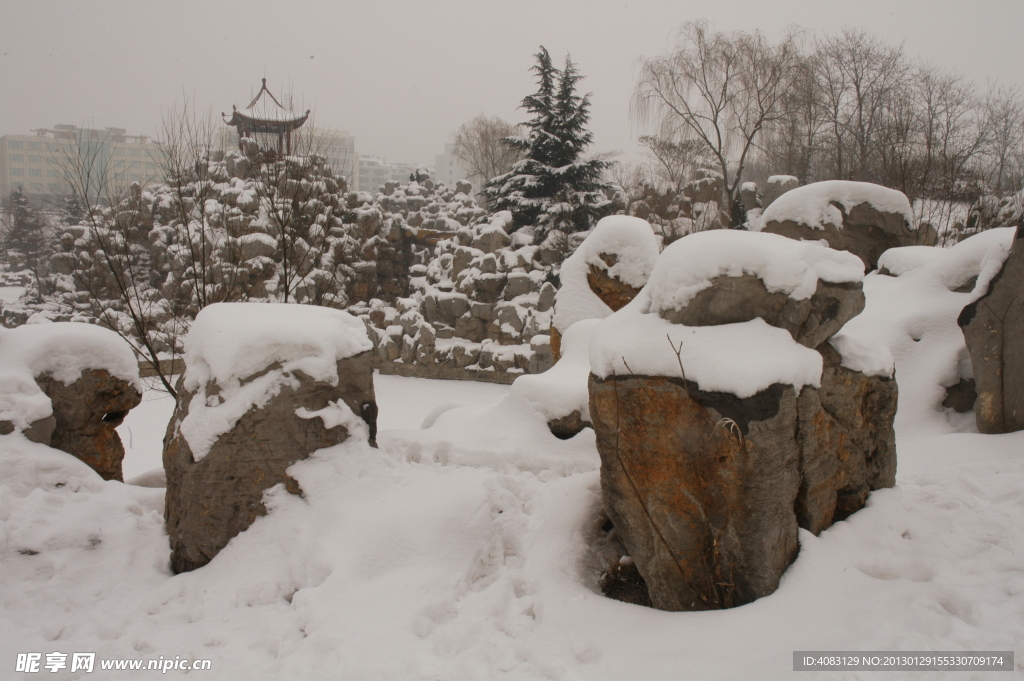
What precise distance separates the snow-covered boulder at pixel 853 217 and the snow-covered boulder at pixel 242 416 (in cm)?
722

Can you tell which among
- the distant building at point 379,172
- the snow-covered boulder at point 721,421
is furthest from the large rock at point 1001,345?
the distant building at point 379,172

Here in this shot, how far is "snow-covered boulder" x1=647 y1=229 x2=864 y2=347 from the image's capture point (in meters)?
2.66

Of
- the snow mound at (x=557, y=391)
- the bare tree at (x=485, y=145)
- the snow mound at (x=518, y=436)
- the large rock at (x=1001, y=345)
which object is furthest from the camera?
the bare tree at (x=485, y=145)

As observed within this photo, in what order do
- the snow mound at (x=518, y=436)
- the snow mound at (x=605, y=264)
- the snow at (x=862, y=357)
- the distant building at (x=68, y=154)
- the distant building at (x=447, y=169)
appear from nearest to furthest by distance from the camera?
the snow at (x=862, y=357) → the snow mound at (x=518, y=436) → the distant building at (x=68, y=154) → the snow mound at (x=605, y=264) → the distant building at (x=447, y=169)

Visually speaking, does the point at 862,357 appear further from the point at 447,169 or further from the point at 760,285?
the point at 447,169

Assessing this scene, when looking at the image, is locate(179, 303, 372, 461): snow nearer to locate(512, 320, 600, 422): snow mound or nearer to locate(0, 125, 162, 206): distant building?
locate(512, 320, 600, 422): snow mound

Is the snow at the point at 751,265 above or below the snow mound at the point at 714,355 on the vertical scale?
above

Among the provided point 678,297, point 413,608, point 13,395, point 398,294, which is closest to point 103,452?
point 13,395

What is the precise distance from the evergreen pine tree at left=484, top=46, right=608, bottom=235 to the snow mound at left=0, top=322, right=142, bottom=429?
1248 cm

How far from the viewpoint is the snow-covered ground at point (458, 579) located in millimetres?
2299

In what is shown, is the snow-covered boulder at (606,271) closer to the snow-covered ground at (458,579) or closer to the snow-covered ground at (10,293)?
the snow-covered ground at (458,579)

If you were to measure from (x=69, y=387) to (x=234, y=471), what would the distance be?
1.86 metres

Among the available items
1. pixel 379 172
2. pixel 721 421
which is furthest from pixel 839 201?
pixel 379 172

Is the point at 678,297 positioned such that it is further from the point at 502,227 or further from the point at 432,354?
the point at 502,227
